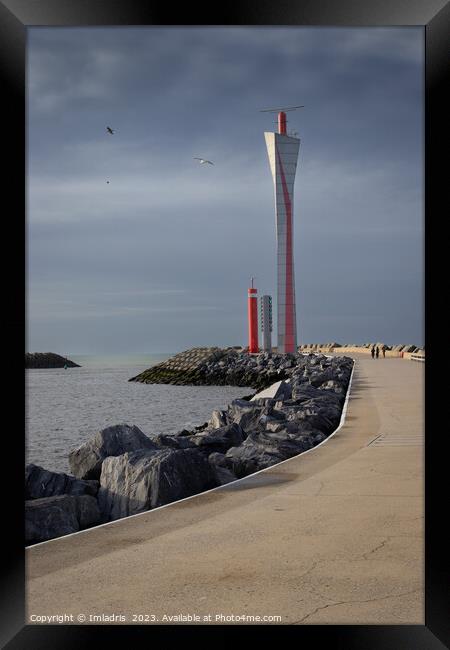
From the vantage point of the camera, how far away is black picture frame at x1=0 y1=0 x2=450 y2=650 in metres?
2.84

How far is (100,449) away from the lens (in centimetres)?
752

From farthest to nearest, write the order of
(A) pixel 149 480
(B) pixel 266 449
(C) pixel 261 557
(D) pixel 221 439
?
1. (D) pixel 221 439
2. (B) pixel 266 449
3. (A) pixel 149 480
4. (C) pixel 261 557

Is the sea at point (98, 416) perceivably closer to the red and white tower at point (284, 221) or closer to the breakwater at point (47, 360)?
the red and white tower at point (284, 221)

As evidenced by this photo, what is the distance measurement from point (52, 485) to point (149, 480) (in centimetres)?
119

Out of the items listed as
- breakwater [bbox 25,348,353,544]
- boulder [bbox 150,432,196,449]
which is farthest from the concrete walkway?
boulder [bbox 150,432,196,449]

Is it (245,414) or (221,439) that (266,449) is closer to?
(221,439)

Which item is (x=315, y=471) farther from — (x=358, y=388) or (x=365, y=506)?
(x=358, y=388)

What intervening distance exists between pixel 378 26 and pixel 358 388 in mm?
14306

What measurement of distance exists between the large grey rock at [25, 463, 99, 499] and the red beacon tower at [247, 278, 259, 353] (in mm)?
42604

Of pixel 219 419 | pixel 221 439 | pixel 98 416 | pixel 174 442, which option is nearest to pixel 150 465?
pixel 174 442

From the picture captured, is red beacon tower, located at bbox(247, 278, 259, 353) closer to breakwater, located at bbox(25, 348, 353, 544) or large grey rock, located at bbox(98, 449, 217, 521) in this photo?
breakwater, located at bbox(25, 348, 353, 544)

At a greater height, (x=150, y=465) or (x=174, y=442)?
(x=150, y=465)
